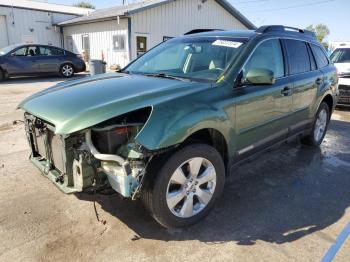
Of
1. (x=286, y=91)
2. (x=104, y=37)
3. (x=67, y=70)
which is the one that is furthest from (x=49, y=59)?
(x=286, y=91)

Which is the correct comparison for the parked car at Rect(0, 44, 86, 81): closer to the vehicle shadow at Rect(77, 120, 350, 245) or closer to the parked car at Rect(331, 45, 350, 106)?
the parked car at Rect(331, 45, 350, 106)


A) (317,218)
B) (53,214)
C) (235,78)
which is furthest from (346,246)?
(53,214)

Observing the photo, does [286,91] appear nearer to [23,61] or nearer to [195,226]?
[195,226]

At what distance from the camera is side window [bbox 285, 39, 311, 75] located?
4.29 metres

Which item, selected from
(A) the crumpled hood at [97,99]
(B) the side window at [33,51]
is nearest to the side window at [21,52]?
(B) the side window at [33,51]

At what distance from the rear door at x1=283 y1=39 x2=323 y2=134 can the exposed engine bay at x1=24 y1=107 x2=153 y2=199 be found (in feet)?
8.11

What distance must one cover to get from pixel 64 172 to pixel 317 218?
2.57 m

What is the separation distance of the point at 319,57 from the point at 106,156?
4.15 meters

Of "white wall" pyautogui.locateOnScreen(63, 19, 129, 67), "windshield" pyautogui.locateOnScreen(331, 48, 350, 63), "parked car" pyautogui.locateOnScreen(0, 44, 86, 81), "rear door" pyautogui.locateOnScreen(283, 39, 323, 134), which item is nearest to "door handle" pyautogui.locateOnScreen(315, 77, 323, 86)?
"rear door" pyautogui.locateOnScreen(283, 39, 323, 134)

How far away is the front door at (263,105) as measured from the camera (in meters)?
3.41

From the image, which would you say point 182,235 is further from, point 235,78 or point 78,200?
point 235,78

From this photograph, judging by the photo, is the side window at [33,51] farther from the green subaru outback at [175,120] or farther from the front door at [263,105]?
the front door at [263,105]

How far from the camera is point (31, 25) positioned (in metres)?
21.4

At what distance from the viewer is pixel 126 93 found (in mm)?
2943
